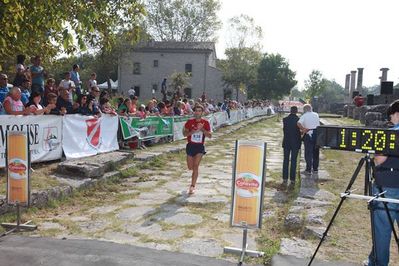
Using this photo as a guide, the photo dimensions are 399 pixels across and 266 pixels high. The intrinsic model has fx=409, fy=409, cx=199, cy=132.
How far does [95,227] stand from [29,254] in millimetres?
1279

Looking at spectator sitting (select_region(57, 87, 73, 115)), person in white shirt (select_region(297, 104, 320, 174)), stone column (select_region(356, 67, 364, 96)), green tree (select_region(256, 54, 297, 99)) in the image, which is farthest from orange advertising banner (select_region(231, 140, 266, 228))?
green tree (select_region(256, 54, 297, 99))

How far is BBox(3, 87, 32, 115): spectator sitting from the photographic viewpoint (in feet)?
26.5

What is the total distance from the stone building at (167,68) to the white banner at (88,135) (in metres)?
44.6

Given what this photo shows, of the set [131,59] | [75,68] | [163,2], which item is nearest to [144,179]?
[75,68]

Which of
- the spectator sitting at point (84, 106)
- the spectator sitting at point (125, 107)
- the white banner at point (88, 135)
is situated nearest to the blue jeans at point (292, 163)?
the white banner at point (88, 135)

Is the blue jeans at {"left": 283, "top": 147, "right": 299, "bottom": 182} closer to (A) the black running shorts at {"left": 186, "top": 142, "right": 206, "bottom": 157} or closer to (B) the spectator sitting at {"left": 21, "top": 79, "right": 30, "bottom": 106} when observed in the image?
(A) the black running shorts at {"left": 186, "top": 142, "right": 206, "bottom": 157}

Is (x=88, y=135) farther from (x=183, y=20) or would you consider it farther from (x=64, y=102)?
(x=183, y=20)

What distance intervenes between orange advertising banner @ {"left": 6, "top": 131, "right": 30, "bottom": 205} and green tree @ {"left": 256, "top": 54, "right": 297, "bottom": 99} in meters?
59.1

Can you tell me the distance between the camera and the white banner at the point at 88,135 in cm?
960

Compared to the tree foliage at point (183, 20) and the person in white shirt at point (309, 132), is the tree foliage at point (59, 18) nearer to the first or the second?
the person in white shirt at point (309, 132)

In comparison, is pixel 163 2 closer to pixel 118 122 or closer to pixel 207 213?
pixel 118 122

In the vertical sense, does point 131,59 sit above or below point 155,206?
above

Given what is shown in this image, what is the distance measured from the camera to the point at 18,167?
5.71 m

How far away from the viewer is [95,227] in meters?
5.88
